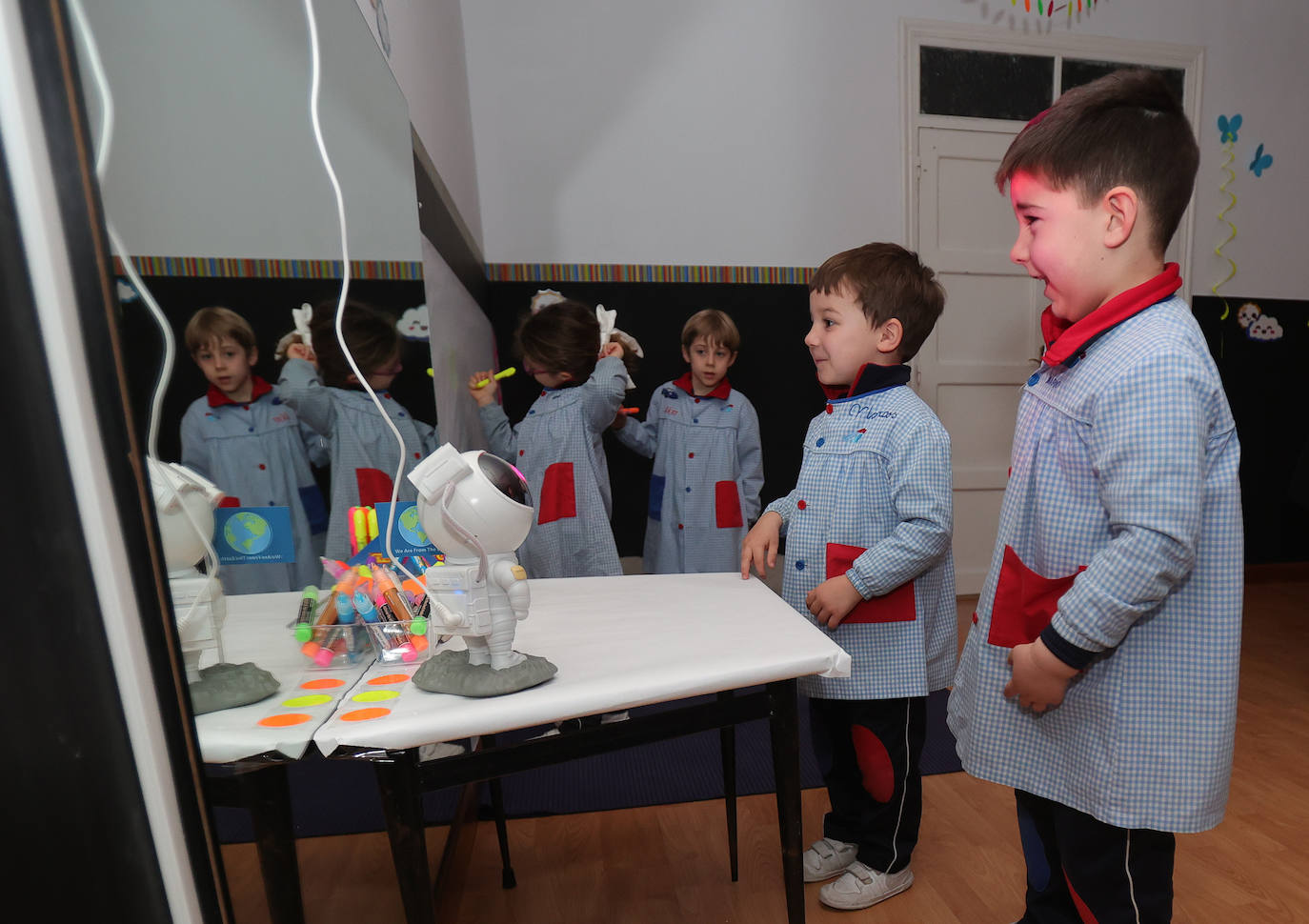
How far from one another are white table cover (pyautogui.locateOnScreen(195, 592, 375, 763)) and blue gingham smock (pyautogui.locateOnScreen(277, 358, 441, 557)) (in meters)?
0.13

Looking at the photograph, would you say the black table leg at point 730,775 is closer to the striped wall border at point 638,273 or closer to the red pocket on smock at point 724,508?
the red pocket on smock at point 724,508

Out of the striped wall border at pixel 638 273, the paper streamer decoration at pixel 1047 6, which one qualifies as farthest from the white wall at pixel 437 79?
the paper streamer decoration at pixel 1047 6

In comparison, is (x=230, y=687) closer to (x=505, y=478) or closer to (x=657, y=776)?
(x=505, y=478)

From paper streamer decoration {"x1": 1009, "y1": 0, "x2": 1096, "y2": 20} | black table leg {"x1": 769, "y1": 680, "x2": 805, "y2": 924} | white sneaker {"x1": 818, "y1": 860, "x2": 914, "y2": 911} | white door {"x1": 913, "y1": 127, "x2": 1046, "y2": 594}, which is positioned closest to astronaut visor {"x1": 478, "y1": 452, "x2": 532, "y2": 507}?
black table leg {"x1": 769, "y1": 680, "x2": 805, "y2": 924}

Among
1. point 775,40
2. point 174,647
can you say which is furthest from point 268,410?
point 775,40

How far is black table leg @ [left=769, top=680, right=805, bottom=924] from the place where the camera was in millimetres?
813

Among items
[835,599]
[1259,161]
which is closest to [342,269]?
[835,599]

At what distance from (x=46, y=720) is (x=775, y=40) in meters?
3.11

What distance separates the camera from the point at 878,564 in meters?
1.11

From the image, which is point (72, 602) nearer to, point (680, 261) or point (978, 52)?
point (680, 261)

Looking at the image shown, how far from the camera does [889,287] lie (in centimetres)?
122

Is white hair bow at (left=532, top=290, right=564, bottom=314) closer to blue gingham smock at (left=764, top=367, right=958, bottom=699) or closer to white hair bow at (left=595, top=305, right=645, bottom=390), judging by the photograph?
white hair bow at (left=595, top=305, right=645, bottom=390)

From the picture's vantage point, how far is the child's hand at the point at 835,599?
112 centimetres

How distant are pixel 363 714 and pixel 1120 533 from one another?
30.6 inches
